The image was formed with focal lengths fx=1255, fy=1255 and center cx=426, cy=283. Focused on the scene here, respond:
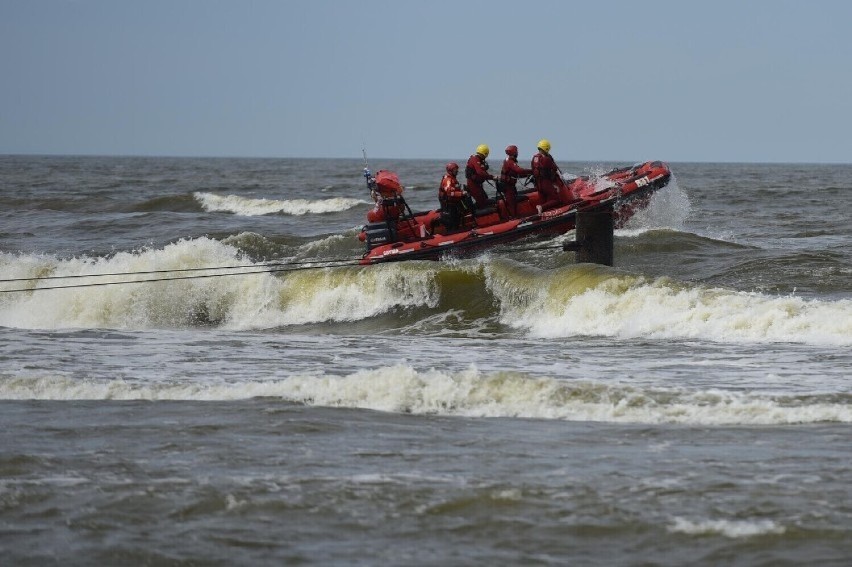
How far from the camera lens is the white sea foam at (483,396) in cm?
841

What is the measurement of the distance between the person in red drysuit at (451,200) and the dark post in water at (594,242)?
2.70 meters

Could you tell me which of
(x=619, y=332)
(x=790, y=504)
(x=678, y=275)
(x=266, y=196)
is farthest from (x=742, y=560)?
(x=266, y=196)

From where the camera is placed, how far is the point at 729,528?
5824 mm

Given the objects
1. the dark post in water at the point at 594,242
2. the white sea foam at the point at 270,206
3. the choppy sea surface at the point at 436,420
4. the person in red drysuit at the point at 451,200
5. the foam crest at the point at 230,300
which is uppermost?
the person in red drysuit at the point at 451,200

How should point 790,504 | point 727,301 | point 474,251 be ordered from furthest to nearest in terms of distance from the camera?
point 474,251
point 727,301
point 790,504

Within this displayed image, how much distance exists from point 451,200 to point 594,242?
3103 millimetres

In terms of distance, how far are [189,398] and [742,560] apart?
494 cm

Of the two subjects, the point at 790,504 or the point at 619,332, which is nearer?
the point at 790,504

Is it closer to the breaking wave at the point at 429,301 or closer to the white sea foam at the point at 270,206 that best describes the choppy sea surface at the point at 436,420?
the breaking wave at the point at 429,301

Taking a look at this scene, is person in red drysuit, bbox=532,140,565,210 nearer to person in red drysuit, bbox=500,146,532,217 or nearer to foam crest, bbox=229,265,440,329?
person in red drysuit, bbox=500,146,532,217

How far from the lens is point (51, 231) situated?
100ft

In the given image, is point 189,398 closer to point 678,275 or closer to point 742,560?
point 742,560

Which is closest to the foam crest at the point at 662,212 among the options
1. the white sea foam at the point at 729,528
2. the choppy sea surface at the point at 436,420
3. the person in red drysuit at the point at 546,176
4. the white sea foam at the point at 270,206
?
the person in red drysuit at the point at 546,176

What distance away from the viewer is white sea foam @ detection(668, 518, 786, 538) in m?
5.77
